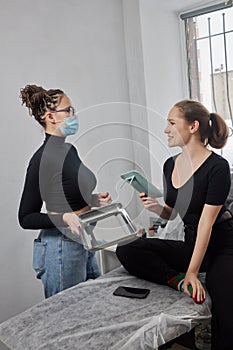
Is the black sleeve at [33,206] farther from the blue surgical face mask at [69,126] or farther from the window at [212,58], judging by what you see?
the window at [212,58]

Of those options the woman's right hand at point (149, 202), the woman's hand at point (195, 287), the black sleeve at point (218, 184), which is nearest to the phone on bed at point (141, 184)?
the woman's right hand at point (149, 202)

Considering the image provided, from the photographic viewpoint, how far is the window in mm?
2426

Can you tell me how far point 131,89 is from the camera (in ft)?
8.59

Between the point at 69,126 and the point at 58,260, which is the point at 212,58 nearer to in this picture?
the point at 69,126

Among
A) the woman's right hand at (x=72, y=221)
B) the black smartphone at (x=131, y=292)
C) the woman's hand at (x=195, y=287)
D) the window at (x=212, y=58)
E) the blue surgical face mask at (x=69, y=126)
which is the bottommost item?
the black smartphone at (x=131, y=292)

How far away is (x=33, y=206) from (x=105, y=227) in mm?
321

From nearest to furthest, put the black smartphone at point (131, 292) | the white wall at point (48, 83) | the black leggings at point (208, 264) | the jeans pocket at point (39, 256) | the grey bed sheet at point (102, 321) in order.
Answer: the grey bed sheet at point (102, 321) → the black leggings at point (208, 264) → the black smartphone at point (131, 292) → the jeans pocket at point (39, 256) → the white wall at point (48, 83)

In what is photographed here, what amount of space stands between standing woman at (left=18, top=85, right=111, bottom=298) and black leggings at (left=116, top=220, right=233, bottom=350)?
223 millimetres

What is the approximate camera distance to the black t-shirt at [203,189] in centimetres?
153

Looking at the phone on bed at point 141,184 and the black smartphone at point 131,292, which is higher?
the phone on bed at point 141,184

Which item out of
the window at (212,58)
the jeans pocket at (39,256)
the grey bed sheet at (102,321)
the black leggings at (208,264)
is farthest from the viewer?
the window at (212,58)

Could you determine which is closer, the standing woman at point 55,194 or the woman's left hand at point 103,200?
the standing woman at point 55,194

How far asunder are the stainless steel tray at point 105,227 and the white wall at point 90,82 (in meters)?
0.34

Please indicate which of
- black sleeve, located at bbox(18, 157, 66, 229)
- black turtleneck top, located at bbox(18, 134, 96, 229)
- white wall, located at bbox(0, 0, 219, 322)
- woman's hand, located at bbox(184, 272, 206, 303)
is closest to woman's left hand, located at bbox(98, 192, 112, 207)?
black turtleneck top, located at bbox(18, 134, 96, 229)
